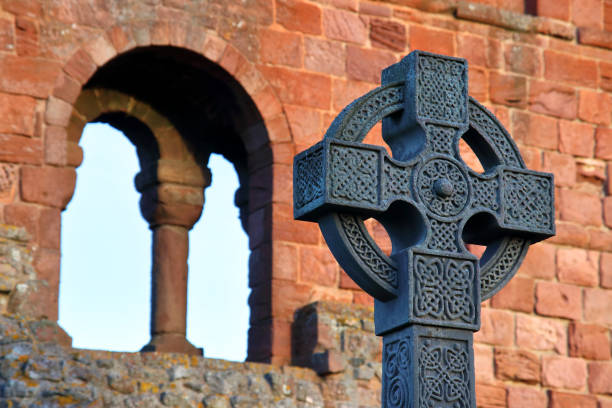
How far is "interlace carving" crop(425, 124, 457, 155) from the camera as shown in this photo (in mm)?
5574

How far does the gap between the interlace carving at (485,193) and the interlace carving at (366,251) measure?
0.48m

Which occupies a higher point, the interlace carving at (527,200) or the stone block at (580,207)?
the stone block at (580,207)

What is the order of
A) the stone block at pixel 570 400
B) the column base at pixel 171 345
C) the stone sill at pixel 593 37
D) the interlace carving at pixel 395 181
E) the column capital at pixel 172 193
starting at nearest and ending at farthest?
the interlace carving at pixel 395 181, the column base at pixel 171 345, the column capital at pixel 172 193, the stone block at pixel 570 400, the stone sill at pixel 593 37

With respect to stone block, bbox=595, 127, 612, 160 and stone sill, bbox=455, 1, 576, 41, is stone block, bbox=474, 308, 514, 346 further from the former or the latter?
stone sill, bbox=455, 1, 576, 41

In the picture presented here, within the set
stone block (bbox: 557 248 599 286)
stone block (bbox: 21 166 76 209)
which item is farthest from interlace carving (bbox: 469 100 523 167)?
stone block (bbox: 557 248 599 286)

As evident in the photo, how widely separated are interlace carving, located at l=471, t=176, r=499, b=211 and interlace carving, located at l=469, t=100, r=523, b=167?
0.48ft

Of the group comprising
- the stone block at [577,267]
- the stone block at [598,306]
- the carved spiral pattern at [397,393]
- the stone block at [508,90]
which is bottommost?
the carved spiral pattern at [397,393]

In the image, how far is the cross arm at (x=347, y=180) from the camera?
528 centimetres

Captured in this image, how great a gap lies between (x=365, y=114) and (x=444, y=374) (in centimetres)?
101

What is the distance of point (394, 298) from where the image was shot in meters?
5.38

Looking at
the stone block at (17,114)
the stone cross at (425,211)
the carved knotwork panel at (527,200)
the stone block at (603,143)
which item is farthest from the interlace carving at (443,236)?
the stone block at (603,143)

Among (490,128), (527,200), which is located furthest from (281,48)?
(527,200)

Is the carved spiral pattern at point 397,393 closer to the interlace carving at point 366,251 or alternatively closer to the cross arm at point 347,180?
the interlace carving at point 366,251

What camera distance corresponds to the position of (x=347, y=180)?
533 centimetres
